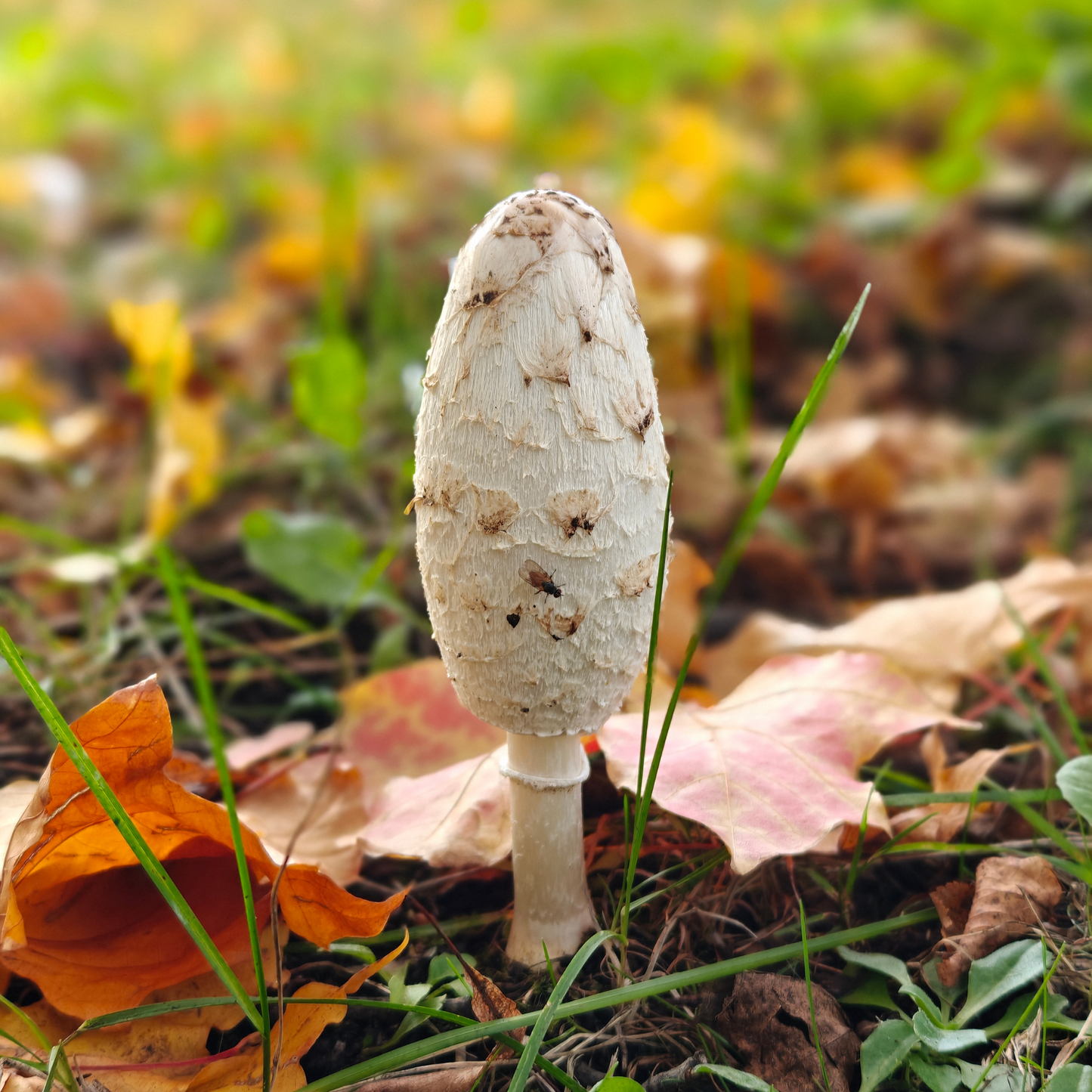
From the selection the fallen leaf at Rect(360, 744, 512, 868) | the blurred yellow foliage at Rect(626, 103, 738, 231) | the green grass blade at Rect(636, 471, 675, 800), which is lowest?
the fallen leaf at Rect(360, 744, 512, 868)

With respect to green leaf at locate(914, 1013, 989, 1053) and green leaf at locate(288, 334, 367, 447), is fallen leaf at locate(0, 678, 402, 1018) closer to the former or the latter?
green leaf at locate(914, 1013, 989, 1053)

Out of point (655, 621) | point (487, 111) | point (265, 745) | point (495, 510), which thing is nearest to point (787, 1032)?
point (655, 621)

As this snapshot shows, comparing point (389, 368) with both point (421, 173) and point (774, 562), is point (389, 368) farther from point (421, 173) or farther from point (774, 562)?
point (421, 173)

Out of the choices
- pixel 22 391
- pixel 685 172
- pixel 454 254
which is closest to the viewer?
pixel 22 391

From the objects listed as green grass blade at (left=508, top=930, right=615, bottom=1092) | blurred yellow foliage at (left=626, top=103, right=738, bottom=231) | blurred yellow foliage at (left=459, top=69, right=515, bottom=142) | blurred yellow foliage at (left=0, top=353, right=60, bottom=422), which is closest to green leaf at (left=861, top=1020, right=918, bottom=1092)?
green grass blade at (left=508, top=930, right=615, bottom=1092)

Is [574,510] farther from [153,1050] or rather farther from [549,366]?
[153,1050]

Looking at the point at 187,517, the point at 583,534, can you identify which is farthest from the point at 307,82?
the point at 583,534
